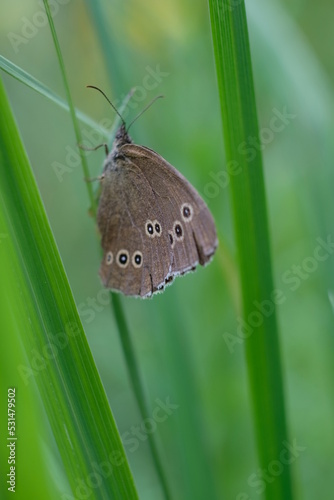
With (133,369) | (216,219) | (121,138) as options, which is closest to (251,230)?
(133,369)

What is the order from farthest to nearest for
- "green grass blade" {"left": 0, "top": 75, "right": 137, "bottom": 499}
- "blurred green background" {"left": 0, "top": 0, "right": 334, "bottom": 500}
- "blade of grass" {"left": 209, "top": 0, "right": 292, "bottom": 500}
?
"blurred green background" {"left": 0, "top": 0, "right": 334, "bottom": 500}
"blade of grass" {"left": 209, "top": 0, "right": 292, "bottom": 500}
"green grass blade" {"left": 0, "top": 75, "right": 137, "bottom": 499}

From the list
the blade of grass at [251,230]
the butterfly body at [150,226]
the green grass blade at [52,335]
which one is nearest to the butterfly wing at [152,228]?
the butterfly body at [150,226]

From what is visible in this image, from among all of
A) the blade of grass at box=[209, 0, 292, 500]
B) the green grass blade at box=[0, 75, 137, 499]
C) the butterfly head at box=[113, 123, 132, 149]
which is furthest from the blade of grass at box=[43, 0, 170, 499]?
the butterfly head at box=[113, 123, 132, 149]

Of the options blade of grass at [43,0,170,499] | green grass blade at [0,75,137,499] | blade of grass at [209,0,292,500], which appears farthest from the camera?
blade of grass at [43,0,170,499]

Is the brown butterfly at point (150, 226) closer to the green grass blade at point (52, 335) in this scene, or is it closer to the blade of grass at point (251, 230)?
the blade of grass at point (251, 230)

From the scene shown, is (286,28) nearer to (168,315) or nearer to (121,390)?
(168,315)

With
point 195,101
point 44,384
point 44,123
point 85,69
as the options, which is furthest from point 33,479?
point 44,123

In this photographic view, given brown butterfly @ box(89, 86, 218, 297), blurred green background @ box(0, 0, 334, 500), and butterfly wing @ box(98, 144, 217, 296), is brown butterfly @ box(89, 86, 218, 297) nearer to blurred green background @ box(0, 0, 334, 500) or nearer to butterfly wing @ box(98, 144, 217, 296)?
butterfly wing @ box(98, 144, 217, 296)
